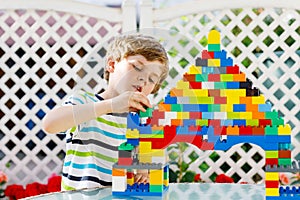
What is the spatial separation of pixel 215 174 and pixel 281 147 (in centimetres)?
234

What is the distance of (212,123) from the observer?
1.23 meters

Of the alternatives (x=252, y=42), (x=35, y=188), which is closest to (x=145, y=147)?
(x=35, y=188)

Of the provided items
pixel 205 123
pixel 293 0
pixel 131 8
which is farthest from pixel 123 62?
pixel 293 0

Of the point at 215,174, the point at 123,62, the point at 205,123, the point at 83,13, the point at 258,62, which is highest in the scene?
the point at 83,13

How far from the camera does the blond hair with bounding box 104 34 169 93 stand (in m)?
1.35

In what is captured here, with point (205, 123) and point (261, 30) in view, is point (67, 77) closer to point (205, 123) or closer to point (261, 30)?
point (261, 30)

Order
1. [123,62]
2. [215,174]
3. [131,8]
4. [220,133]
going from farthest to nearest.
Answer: [215,174], [131,8], [123,62], [220,133]

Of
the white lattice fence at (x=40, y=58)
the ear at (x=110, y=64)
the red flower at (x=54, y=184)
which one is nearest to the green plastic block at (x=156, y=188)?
the ear at (x=110, y=64)

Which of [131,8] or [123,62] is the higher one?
[131,8]

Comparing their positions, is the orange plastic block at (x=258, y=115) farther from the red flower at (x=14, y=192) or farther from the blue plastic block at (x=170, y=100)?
the red flower at (x=14, y=192)

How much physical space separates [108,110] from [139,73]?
100mm

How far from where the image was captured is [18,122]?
137 inches

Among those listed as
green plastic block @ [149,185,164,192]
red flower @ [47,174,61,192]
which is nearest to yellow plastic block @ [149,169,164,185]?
green plastic block @ [149,185,164,192]

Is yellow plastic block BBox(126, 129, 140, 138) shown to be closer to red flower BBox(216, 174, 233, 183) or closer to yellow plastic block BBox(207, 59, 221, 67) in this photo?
yellow plastic block BBox(207, 59, 221, 67)
